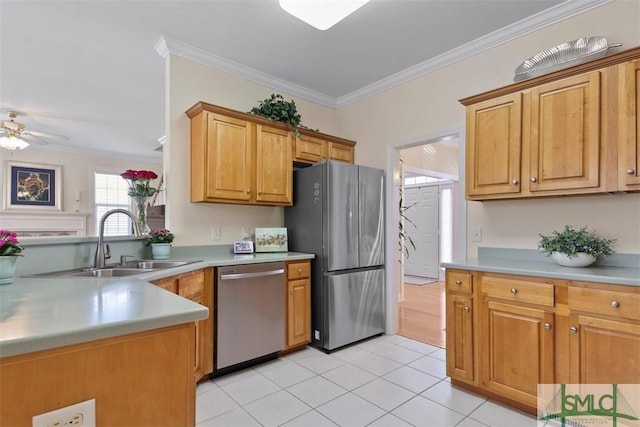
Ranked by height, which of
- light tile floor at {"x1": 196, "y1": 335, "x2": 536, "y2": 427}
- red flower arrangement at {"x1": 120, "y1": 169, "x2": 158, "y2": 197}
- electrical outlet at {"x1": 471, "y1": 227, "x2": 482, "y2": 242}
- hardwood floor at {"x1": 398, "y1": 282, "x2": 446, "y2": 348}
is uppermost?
red flower arrangement at {"x1": 120, "y1": 169, "x2": 158, "y2": 197}

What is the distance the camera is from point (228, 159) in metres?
2.79

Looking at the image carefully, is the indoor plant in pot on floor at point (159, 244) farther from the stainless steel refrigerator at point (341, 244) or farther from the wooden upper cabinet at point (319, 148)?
the wooden upper cabinet at point (319, 148)

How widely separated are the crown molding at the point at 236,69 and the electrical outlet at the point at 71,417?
285 cm

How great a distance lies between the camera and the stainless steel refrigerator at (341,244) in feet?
9.68

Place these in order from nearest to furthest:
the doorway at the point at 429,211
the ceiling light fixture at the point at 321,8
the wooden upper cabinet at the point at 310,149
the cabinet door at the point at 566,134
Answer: the ceiling light fixture at the point at 321,8
the cabinet door at the point at 566,134
the wooden upper cabinet at the point at 310,149
the doorway at the point at 429,211

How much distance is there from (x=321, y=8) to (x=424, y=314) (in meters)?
3.71

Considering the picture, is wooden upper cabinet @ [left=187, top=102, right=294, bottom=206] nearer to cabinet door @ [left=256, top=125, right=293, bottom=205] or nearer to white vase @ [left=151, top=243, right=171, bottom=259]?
cabinet door @ [left=256, top=125, right=293, bottom=205]

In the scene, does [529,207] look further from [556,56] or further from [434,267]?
[434,267]

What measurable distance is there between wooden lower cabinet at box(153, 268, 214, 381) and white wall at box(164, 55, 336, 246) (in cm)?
63

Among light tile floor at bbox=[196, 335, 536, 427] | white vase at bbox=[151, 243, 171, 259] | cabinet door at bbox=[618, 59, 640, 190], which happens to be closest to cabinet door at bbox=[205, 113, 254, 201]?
white vase at bbox=[151, 243, 171, 259]

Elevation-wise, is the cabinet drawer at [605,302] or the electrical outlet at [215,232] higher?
the electrical outlet at [215,232]

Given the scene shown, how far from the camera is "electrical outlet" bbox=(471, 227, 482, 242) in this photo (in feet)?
8.93

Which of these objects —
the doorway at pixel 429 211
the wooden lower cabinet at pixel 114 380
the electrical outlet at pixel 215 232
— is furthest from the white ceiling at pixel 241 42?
the doorway at pixel 429 211

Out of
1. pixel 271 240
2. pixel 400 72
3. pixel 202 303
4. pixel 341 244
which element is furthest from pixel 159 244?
pixel 400 72
